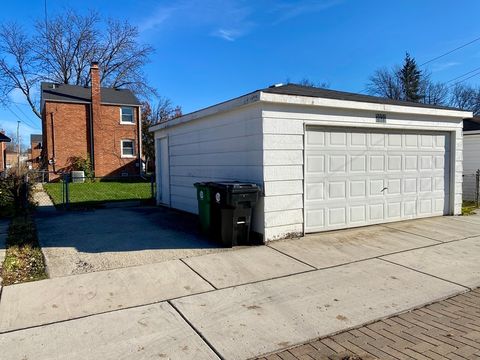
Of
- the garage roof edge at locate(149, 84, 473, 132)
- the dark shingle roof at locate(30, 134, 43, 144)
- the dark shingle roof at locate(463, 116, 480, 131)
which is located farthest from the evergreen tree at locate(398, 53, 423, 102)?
the dark shingle roof at locate(30, 134, 43, 144)

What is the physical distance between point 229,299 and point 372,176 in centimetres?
542

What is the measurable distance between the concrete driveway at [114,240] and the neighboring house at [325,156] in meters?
1.28

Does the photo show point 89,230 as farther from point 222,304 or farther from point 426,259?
point 426,259

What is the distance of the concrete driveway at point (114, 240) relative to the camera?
6090mm

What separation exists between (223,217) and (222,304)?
2637 millimetres

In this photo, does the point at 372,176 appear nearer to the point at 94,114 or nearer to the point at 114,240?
the point at 114,240

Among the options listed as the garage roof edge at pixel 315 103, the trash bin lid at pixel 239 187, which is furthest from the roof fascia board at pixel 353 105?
the trash bin lid at pixel 239 187

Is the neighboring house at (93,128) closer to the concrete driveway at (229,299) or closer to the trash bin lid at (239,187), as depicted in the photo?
the trash bin lid at (239,187)

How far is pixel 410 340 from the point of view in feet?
11.7

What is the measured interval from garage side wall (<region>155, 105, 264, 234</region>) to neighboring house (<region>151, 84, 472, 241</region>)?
23 millimetres

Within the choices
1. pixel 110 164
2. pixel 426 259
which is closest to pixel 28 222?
pixel 426 259

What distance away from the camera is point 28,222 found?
9586mm

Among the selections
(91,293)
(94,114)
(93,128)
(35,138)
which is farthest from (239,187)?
(35,138)

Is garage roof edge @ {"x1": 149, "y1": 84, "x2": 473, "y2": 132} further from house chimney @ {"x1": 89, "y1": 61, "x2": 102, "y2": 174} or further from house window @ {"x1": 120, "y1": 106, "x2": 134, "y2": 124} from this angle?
house window @ {"x1": 120, "y1": 106, "x2": 134, "y2": 124}
